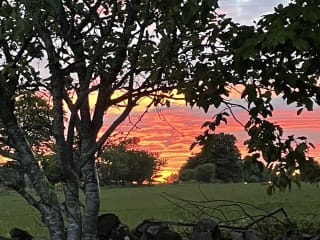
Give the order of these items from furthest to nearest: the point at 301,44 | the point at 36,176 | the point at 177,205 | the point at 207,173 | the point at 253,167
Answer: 1. the point at 207,173
2. the point at 177,205
3. the point at 253,167
4. the point at 36,176
5. the point at 301,44

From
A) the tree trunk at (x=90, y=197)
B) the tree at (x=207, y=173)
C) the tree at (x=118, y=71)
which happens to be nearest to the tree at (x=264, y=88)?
the tree at (x=118, y=71)

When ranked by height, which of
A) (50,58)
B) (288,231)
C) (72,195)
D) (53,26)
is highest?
(53,26)

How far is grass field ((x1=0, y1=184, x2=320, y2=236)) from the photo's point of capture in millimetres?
6719

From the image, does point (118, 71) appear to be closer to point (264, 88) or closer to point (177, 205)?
point (264, 88)

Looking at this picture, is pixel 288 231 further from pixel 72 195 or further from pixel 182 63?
pixel 72 195

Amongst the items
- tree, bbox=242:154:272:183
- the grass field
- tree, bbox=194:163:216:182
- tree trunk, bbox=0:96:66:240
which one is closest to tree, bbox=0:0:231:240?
tree trunk, bbox=0:96:66:240

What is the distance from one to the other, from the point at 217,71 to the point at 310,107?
0.78 meters

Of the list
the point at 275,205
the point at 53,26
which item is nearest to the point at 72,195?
the point at 53,26

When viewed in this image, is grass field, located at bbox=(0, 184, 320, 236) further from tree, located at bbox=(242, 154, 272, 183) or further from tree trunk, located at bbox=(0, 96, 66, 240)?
tree trunk, located at bbox=(0, 96, 66, 240)

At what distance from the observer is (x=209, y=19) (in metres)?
4.80

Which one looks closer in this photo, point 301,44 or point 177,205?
point 301,44

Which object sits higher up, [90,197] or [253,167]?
[253,167]

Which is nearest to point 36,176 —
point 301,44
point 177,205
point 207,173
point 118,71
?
point 118,71

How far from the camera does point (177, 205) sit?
665 centimetres
